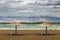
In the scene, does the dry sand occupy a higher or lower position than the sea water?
lower

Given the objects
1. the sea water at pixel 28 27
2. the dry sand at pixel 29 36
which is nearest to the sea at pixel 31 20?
the sea water at pixel 28 27

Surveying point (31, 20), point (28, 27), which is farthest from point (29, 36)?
point (31, 20)

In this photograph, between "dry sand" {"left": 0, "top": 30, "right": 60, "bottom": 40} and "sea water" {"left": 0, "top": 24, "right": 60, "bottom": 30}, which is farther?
"sea water" {"left": 0, "top": 24, "right": 60, "bottom": 30}

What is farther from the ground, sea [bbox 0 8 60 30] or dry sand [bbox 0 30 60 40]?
sea [bbox 0 8 60 30]

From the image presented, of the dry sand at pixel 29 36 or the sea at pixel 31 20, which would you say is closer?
the dry sand at pixel 29 36

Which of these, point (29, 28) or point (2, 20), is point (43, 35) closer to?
point (29, 28)

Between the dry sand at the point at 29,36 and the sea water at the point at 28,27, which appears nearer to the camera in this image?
the dry sand at the point at 29,36

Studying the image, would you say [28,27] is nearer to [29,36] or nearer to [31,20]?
[31,20]

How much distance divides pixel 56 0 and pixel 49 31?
1.02 m

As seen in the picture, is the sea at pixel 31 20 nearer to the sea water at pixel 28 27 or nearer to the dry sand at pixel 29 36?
the sea water at pixel 28 27

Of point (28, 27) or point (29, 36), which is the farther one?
point (28, 27)

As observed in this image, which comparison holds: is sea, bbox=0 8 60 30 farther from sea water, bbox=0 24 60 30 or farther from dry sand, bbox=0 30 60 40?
dry sand, bbox=0 30 60 40

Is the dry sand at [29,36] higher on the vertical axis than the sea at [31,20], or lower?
lower

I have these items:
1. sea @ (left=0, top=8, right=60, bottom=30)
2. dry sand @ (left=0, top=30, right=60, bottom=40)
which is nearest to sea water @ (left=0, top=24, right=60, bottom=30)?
sea @ (left=0, top=8, right=60, bottom=30)
